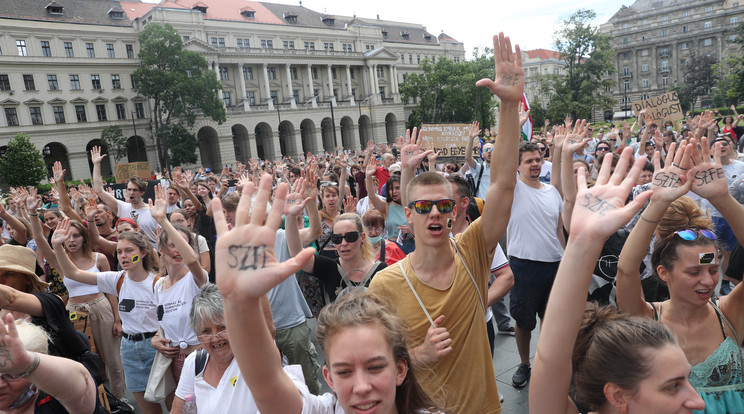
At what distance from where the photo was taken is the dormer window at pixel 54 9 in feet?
152

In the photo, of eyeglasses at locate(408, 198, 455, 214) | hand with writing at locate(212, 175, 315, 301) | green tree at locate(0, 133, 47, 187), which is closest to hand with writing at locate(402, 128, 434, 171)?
eyeglasses at locate(408, 198, 455, 214)

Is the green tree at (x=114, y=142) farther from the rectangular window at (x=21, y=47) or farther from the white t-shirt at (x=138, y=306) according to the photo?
the white t-shirt at (x=138, y=306)

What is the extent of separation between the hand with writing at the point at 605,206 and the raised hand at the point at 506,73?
2.84ft

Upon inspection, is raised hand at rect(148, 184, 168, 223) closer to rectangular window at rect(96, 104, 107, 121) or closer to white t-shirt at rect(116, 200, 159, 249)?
white t-shirt at rect(116, 200, 159, 249)

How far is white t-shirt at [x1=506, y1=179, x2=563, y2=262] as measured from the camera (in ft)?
14.2

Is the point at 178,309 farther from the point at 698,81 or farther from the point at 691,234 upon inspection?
the point at 698,81

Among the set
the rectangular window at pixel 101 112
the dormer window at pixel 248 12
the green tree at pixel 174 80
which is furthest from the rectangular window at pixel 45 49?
the dormer window at pixel 248 12

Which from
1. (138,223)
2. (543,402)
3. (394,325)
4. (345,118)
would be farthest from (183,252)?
(345,118)

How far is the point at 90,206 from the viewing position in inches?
253

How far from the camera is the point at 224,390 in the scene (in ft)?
8.40

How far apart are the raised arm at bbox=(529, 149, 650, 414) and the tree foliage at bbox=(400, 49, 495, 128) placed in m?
59.0

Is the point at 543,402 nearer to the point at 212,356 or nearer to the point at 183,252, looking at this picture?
the point at 212,356

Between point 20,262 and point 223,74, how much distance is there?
56.0 meters

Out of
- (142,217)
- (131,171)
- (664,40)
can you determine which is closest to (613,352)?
(142,217)
